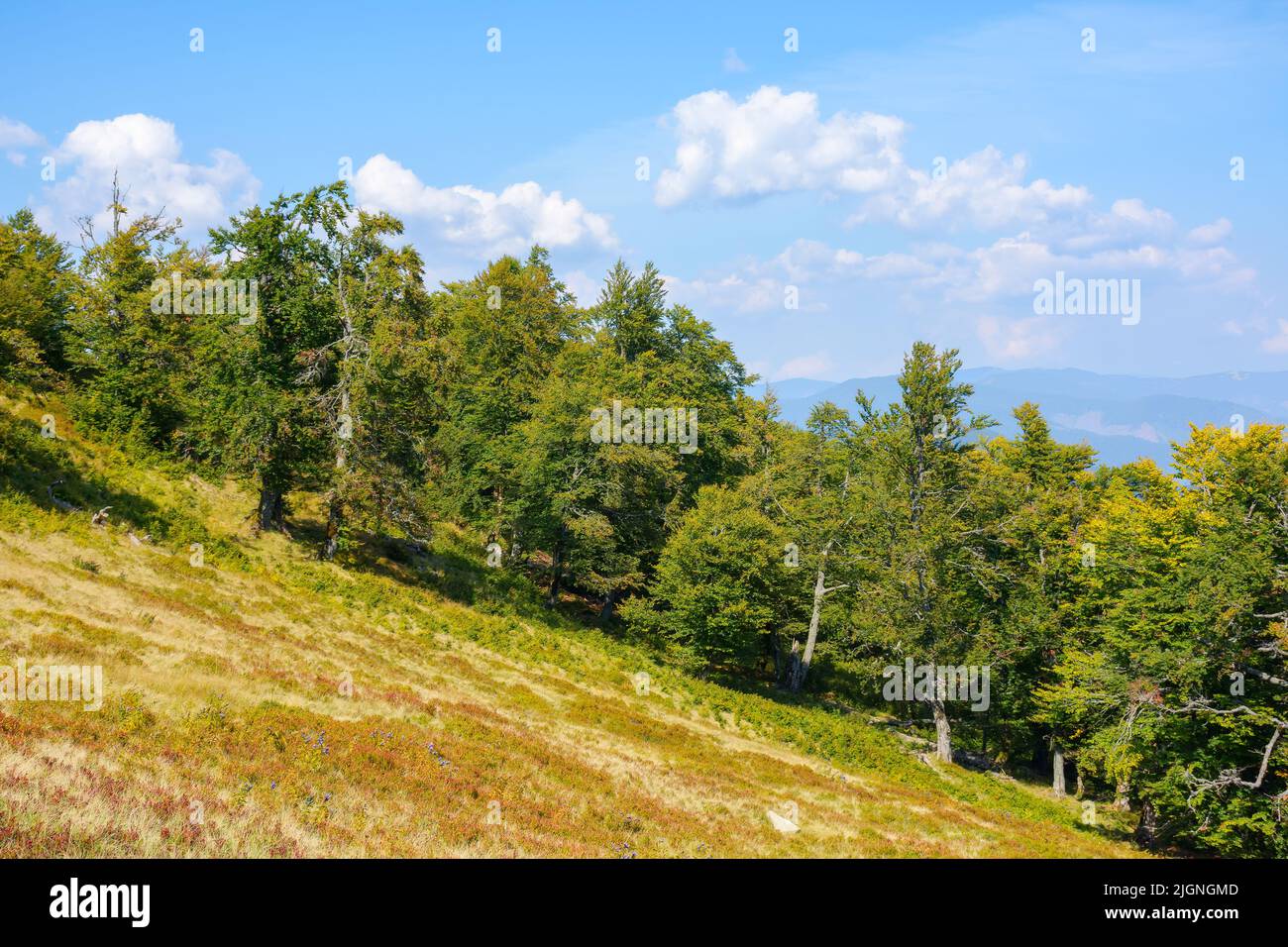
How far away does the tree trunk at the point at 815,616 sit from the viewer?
46.1 meters

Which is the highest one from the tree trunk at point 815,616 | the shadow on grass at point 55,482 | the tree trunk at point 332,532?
the shadow on grass at point 55,482

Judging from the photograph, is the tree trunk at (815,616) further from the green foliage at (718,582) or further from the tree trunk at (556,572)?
the tree trunk at (556,572)

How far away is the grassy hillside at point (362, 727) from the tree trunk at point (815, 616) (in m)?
4.15

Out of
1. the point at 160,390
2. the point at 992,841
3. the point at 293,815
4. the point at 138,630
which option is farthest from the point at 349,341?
the point at 992,841

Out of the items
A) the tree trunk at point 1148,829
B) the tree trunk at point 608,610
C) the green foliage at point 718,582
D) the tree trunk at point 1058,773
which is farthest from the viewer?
the tree trunk at point 608,610

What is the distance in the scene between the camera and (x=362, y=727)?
1678 cm

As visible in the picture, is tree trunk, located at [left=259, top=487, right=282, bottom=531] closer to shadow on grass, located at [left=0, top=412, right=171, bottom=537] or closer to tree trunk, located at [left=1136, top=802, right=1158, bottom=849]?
shadow on grass, located at [left=0, top=412, right=171, bottom=537]

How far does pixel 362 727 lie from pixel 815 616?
3392 centimetres

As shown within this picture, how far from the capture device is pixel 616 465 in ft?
152

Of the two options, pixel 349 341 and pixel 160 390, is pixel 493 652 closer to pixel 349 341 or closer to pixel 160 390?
pixel 349 341

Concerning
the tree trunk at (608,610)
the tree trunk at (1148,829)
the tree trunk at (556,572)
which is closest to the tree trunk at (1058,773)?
the tree trunk at (1148,829)

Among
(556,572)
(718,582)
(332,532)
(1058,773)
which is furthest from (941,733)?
(332,532)

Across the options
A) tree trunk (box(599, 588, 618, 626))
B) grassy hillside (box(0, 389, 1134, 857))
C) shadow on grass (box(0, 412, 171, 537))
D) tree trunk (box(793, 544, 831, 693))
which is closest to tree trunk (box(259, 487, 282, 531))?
grassy hillside (box(0, 389, 1134, 857))
